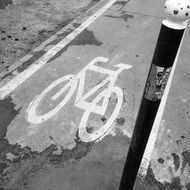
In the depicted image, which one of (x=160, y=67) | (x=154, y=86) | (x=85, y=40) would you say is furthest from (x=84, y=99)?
(x=160, y=67)

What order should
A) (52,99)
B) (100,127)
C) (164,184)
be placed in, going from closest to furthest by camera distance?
1. (164,184)
2. (100,127)
3. (52,99)

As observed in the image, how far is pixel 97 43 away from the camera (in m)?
6.48

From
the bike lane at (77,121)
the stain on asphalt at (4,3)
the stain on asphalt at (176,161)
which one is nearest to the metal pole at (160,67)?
the bike lane at (77,121)

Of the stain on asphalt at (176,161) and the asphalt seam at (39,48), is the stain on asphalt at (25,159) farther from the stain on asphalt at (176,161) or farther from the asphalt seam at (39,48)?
the asphalt seam at (39,48)

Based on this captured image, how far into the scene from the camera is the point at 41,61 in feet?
18.6

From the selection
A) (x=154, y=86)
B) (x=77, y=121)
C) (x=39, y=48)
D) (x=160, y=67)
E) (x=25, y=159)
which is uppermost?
(x=160, y=67)

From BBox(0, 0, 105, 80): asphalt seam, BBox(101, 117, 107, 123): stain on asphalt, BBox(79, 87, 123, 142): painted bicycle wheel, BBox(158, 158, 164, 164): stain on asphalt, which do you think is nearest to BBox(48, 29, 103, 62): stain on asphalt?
BBox(0, 0, 105, 80): asphalt seam

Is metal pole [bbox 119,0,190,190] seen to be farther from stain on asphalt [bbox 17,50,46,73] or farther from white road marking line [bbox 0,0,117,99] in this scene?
stain on asphalt [bbox 17,50,46,73]

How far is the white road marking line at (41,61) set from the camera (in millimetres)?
4930

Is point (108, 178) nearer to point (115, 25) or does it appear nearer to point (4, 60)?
point (4, 60)

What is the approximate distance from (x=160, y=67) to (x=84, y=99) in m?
2.80

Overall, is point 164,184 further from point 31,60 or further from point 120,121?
point 31,60

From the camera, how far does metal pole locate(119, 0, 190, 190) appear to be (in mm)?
1819

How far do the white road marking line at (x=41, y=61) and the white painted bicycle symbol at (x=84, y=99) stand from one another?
0.56 metres
